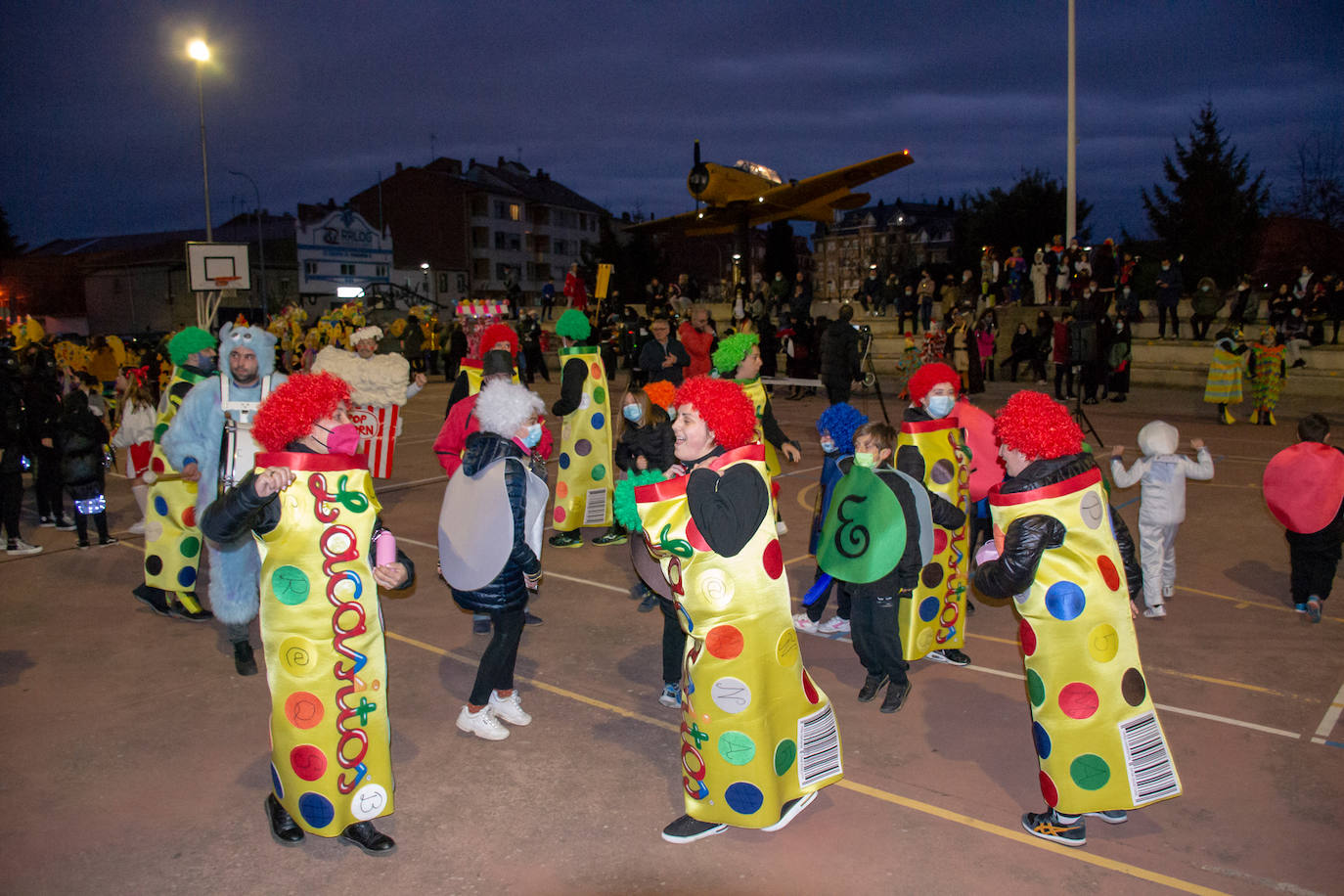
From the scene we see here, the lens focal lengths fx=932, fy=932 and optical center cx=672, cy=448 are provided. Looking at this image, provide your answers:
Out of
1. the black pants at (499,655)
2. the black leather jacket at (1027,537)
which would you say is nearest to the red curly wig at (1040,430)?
the black leather jacket at (1027,537)

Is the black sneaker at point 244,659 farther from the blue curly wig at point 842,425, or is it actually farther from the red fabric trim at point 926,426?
the red fabric trim at point 926,426

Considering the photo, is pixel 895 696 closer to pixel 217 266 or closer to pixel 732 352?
pixel 732 352

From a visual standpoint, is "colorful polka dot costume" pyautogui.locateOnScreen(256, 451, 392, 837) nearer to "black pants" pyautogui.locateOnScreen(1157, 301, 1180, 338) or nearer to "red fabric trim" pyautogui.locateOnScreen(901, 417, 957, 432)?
"red fabric trim" pyautogui.locateOnScreen(901, 417, 957, 432)

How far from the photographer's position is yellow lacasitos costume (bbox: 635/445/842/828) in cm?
351

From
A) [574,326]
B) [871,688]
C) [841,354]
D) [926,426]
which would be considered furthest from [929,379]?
[841,354]

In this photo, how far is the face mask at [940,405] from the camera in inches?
219

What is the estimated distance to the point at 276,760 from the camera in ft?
12.1

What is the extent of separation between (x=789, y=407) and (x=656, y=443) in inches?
514

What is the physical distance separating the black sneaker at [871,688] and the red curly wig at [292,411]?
3197 millimetres

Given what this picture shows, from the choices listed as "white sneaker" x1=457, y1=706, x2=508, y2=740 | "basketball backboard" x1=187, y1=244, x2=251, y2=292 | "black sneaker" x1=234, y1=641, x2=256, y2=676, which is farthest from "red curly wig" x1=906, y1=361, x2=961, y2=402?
"basketball backboard" x1=187, y1=244, x2=251, y2=292

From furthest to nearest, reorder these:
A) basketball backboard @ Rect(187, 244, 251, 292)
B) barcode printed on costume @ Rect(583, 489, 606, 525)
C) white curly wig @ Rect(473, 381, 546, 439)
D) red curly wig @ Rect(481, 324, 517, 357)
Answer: basketball backboard @ Rect(187, 244, 251, 292) → barcode printed on costume @ Rect(583, 489, 606, 525) → red curly wig @ Rect(481, 324, 517, 357) → white curly wig @ Rect(473, 381, 546, 439)

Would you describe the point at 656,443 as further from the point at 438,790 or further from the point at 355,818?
the point at 355,818

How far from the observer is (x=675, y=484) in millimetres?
3527

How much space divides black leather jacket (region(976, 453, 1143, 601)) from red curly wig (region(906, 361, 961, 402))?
6.31ft
